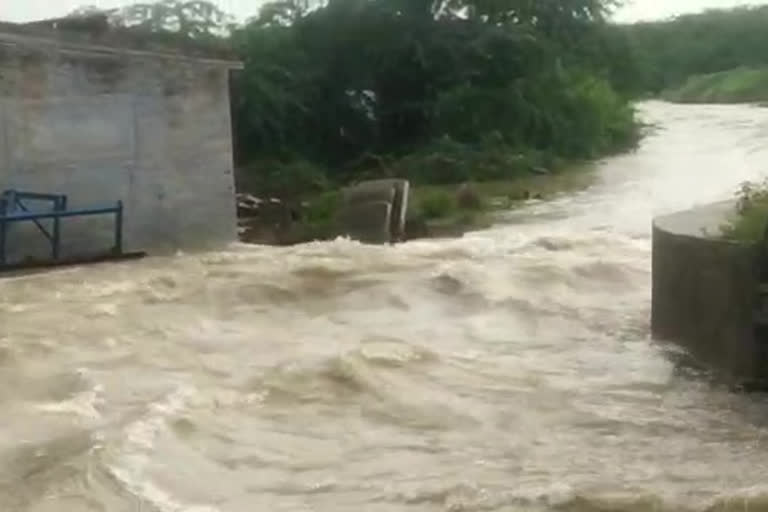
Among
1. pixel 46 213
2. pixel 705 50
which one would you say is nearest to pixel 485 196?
pixel 46 213

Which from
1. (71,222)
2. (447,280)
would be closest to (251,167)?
(71,222)

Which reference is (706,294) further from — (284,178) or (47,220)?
(284,178)

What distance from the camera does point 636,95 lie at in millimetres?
38469

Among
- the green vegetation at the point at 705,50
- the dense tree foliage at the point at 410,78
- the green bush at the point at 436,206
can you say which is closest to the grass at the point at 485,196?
the green bush at the point at 436,206

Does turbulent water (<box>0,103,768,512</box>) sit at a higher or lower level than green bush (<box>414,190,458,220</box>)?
higher

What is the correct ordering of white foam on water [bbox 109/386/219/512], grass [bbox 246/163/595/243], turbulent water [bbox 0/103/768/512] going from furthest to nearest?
grass [bbox 246/163/595/243] < turbulent water [bbox 0/103/768/512] < white foam on water [bbox 109/386/219/512]

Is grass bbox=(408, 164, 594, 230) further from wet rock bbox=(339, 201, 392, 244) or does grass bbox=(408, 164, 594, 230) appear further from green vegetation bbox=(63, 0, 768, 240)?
wet rock bbox=(339, 201, 392, 244)

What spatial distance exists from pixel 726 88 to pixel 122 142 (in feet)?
123

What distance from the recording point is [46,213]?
14.8 metres

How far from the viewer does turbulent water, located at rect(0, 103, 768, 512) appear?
715 cm

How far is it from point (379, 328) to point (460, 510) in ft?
16.7

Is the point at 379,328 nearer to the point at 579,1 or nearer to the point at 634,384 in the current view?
the point at 634,384

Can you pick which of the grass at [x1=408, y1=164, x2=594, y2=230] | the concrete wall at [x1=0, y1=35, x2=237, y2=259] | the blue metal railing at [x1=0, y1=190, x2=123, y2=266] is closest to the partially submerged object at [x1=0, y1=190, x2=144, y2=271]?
the blue metal railing at [x1=0, y1=190, x2=123, y2=266]

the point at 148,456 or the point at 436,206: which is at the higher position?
the point at 148,456
